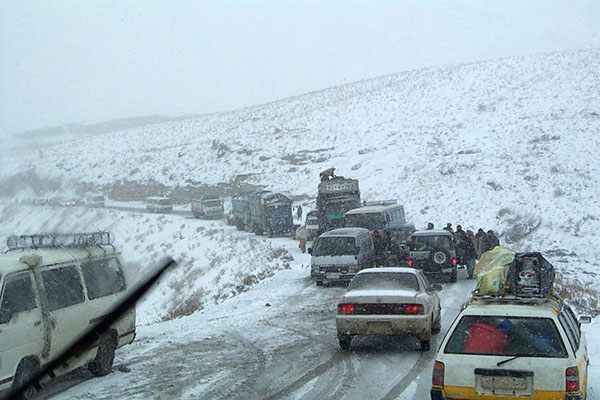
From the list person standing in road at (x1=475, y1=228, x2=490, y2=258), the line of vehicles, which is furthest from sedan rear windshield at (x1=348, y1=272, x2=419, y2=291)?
person standing in road at (x1=475, y1=228, x2=490, y2=258)

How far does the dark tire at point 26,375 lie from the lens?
771 cm

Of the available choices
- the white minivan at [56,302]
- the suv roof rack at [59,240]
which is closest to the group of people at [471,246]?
the white minivan at [56,302]

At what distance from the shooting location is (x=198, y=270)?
30.2m

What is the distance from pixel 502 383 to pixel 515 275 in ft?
10.4

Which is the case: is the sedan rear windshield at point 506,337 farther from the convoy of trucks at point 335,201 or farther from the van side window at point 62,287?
the convoy of trucks at point 335,201

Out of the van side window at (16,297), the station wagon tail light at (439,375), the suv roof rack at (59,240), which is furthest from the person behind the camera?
the suv roof rack at (59,240)

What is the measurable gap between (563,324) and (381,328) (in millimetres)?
4633

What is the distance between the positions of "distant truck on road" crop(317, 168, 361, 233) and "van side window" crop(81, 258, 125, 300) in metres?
20.6

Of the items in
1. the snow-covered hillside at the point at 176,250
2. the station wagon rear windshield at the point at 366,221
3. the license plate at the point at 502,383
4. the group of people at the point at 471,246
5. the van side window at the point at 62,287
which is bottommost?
the snow-covered hillside at the point at 176,250

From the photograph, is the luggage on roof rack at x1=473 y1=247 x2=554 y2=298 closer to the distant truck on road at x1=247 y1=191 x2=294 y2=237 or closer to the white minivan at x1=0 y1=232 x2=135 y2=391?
the white minivan at x1=0 y1=232 x2=135 y2=391

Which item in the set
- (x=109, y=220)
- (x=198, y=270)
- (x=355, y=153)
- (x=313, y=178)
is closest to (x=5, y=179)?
(x=109, y=220)

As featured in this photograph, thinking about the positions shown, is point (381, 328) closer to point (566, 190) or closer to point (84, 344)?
point (84, 344)

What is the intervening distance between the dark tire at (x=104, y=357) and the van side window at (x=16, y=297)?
1.75m

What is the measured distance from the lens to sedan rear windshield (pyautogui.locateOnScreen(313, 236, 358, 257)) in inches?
790
